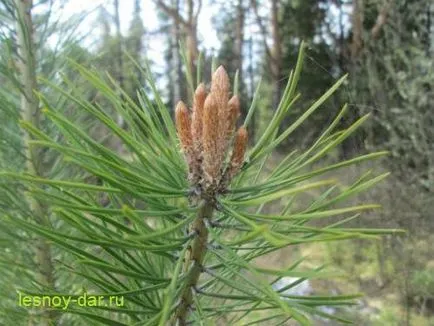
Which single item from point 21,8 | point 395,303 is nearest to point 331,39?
point 395,303

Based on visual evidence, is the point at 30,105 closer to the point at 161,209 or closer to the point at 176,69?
the point at 161,209

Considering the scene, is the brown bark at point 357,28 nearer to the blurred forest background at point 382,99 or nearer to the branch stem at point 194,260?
the blurred forest background at point 382,99

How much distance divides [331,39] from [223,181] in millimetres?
3517

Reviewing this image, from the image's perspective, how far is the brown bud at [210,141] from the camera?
0.57m

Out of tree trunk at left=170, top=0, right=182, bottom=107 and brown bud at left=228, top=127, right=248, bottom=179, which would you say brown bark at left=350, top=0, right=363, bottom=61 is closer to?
tree trunk at left=170, top=0, right=182, bottom=107

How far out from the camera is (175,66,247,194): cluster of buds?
0.58 metres

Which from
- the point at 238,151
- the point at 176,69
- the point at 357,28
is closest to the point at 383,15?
the point at 357,28

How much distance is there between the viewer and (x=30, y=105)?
1.09 meters

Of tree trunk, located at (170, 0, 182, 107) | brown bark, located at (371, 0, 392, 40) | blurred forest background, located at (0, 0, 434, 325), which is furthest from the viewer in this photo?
tree trunk, located at (170, 0, 182, 107)

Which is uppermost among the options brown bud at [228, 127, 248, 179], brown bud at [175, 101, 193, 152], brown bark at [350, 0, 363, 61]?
brown bark at [350, 0, 363, 61]

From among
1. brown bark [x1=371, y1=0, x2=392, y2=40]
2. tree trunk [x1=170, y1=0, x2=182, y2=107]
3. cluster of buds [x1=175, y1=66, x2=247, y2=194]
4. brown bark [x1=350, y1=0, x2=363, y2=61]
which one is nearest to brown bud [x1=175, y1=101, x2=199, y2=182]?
cluster of buds [x1=175, y1=66, x2=247, y2=194]

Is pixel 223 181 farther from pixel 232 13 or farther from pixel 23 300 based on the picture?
pixel 232 13

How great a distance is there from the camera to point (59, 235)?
0.55 m

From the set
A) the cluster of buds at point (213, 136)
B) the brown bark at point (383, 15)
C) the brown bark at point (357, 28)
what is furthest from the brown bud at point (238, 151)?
the brown bark at point (383, 15)
